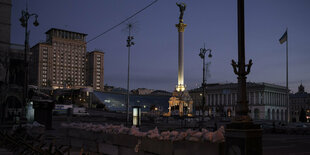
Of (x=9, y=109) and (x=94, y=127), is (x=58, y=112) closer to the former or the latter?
(x=9, y=109)

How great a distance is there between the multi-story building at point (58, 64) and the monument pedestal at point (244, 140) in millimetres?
173103

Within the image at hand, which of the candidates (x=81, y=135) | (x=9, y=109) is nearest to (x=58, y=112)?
(x=9, y=109)

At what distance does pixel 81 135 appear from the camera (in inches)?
564

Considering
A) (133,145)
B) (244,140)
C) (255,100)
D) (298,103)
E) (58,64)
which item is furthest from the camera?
(58,64)

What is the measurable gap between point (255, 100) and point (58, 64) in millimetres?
113703

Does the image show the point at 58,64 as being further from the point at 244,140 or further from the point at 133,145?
the point at 244,140

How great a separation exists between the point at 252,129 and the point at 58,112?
2776 inches

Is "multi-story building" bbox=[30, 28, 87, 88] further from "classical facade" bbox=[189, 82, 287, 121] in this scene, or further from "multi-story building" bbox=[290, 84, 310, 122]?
"multi-story building" bbox=[290, 84, 310, 122]

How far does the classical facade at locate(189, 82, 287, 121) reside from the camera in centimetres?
13912

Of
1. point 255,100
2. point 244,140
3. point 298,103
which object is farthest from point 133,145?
point 298,103

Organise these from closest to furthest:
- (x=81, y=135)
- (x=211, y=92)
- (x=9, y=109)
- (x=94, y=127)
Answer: (x=94, y=127)
(x=81, y=135)
(x=9, y=109)
(x=211, y=92)

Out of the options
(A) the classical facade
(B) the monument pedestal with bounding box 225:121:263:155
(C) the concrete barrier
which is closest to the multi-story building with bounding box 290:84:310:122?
(A) the classical facade

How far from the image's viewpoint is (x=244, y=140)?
705 cm

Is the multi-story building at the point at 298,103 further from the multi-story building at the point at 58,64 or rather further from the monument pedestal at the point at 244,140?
the monument pedestal at the point at 244,140
